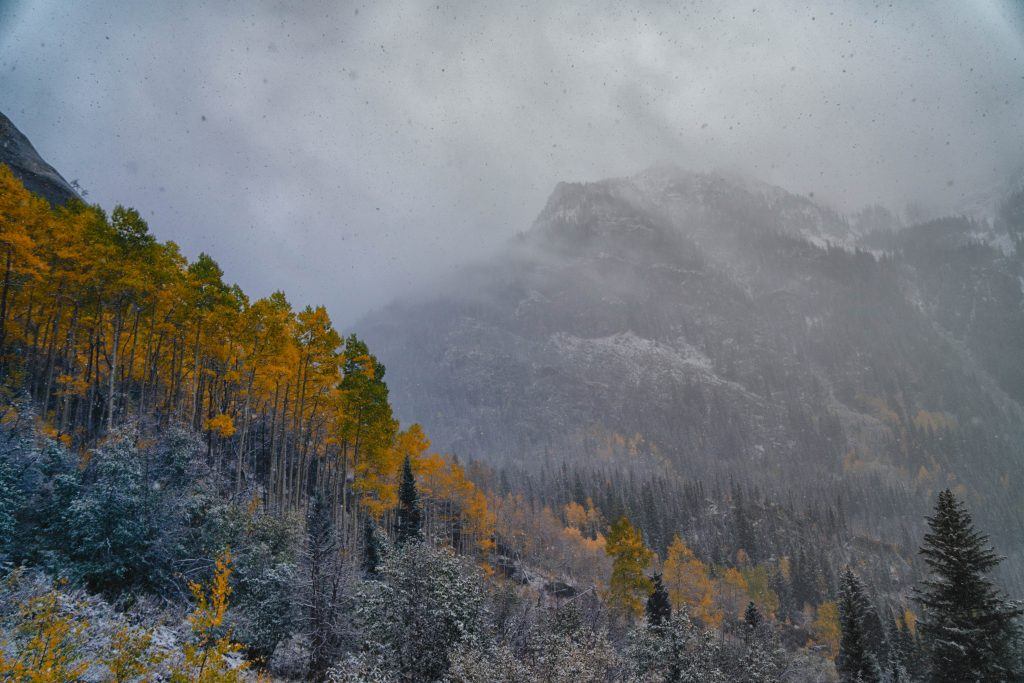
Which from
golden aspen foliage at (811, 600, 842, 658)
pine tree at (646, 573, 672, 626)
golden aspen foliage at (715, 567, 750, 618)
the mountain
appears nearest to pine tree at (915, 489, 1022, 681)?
pine tree at (646, 573, 672, 626)

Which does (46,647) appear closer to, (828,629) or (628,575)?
(628,575)

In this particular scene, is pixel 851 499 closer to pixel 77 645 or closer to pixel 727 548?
pixel 727 548

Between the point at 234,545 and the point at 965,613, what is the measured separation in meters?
25.8

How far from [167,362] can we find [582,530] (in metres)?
91.5

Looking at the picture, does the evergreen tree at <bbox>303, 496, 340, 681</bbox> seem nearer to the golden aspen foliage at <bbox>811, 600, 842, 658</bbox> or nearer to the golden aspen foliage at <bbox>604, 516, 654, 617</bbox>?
the golden aspen foliage at <bbox>604, 516, 654, 617</bbox>

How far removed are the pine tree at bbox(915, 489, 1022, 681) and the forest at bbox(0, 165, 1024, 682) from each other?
0.24 feet

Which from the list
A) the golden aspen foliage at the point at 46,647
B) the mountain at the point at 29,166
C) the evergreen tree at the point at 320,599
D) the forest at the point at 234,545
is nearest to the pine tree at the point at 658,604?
the forest at the point at 234,545

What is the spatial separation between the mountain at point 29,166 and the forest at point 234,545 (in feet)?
59.1

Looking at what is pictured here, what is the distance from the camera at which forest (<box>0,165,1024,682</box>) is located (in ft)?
39.5

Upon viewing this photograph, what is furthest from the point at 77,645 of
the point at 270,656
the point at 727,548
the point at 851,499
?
the point at 851,499

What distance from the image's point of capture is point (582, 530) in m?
107

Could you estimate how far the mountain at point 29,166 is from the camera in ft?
133

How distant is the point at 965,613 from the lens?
18.5 m

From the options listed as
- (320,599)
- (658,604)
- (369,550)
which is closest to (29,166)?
(369,550)
